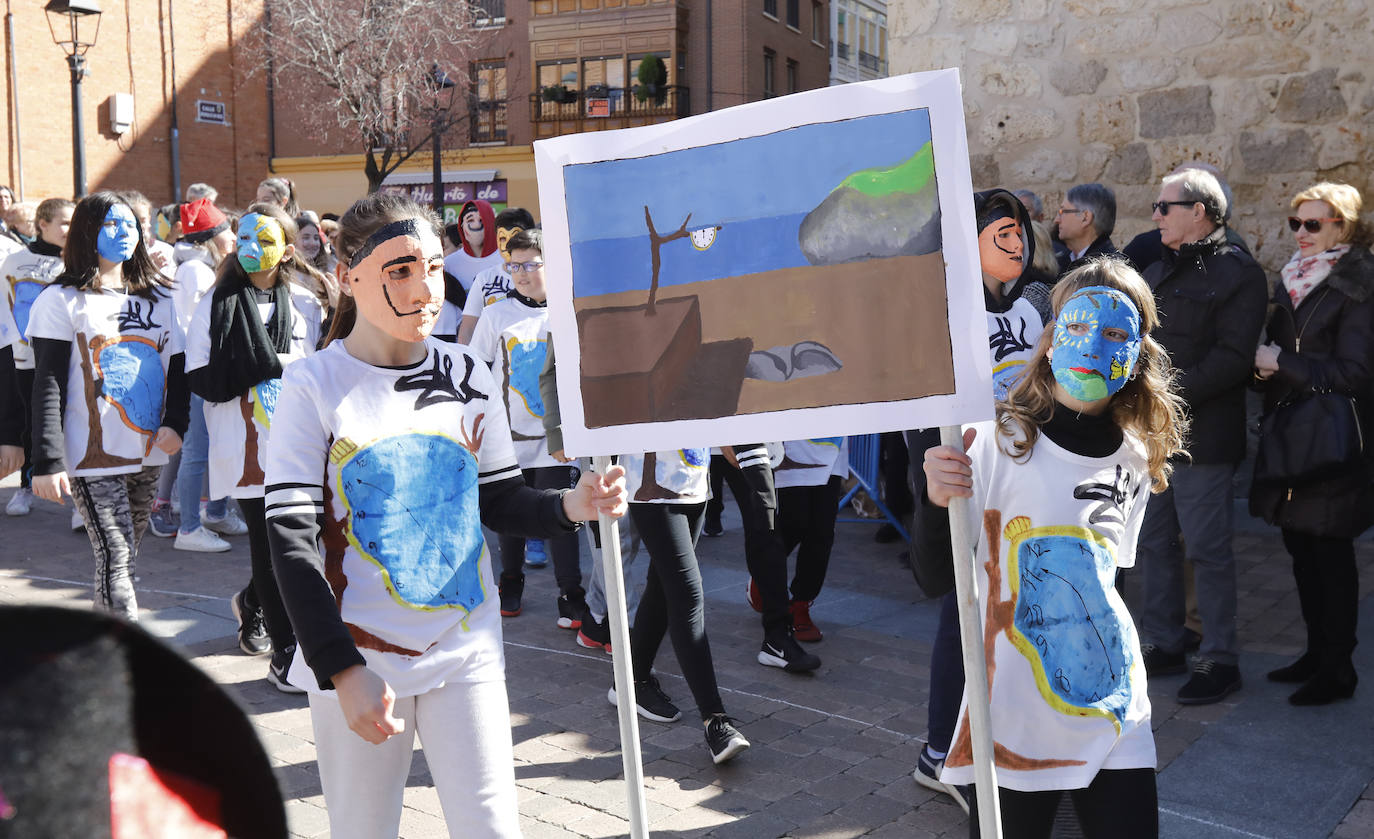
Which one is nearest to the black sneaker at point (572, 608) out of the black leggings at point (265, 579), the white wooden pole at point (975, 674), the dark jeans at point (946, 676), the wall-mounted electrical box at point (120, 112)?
the black leggings at point (265, 579)

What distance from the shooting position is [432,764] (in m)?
2.61

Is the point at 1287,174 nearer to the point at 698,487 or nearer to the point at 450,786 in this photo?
the point at 698,487

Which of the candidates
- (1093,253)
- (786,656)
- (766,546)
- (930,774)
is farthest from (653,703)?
(1093,253)

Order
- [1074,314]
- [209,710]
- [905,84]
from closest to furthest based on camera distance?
1. [209,710]
2. [905,84]
3. [1074,314]

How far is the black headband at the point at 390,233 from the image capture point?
275 centimetres

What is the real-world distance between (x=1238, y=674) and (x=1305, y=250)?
175 cm

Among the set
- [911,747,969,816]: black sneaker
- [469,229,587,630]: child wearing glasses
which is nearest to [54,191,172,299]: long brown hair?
[469,229,587,630]: child wearing glasses

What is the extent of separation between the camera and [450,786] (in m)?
2.57

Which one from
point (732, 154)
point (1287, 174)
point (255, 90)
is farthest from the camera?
point (255, 90)

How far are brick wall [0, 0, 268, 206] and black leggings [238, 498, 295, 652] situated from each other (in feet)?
92.1

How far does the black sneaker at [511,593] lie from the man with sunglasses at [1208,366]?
9.93 feet

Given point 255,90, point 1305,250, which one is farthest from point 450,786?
point 255,90

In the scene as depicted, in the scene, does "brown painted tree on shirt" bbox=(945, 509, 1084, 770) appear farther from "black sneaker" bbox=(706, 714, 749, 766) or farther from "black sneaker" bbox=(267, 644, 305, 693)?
"black sneaker" bbox=(267, 644, 305, 693)

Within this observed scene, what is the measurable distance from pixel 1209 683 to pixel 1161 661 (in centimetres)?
31
